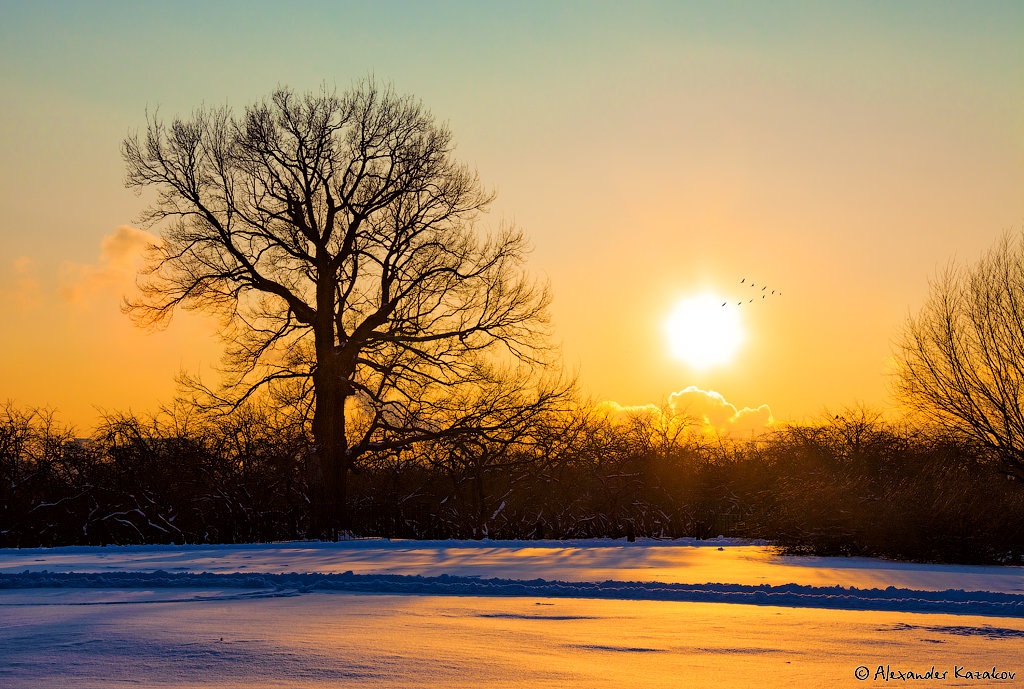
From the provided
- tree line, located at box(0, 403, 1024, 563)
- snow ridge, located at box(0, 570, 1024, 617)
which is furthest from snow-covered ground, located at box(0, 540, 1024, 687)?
tree line, located at box(0, 403, 1024, 563)

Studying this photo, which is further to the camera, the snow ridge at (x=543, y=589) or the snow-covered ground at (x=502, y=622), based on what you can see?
the snow ridge at (x=543, y=589)

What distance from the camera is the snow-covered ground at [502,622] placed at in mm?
5059

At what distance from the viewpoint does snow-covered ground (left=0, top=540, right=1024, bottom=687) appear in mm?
5059

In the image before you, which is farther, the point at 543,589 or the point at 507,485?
the point at 507,485

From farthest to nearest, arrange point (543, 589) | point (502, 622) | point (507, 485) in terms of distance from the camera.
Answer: point (507, 485)
point (543, 589)
point (502, 622)

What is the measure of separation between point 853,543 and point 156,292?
1505 centimetres

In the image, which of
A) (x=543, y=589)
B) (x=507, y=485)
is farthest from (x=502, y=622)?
(x=507, y=485)

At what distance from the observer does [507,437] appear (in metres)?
20.4

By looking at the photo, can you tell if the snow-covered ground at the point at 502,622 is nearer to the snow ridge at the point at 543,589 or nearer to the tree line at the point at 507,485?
the snow ridge at the point at 543,589

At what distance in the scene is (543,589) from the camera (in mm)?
8781

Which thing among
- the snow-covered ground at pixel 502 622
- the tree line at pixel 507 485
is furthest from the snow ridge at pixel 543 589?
the tree line at pixel 507 485

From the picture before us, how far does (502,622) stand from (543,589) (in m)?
1.90

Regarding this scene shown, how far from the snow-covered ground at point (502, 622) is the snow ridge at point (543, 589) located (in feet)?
0.07

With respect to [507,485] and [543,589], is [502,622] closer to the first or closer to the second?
[543,589]
